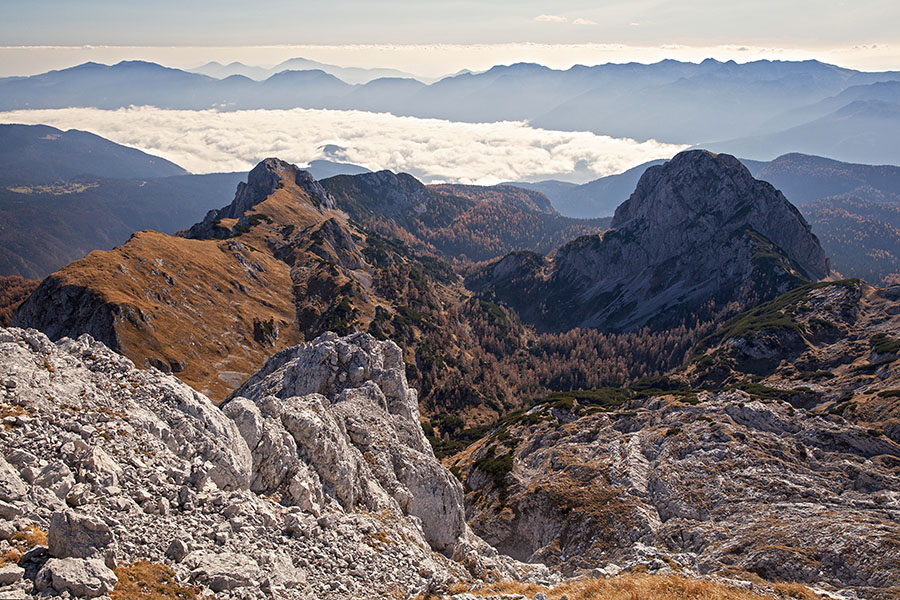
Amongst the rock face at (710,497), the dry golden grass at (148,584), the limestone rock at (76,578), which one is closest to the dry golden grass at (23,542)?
the limestone rock at (76,578)

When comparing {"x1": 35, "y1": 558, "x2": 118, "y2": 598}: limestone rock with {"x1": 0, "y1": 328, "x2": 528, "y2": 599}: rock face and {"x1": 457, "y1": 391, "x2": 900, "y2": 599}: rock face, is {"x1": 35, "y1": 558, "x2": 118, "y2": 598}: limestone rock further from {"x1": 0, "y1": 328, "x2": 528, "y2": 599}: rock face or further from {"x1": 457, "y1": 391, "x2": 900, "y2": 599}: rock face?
{"x1": 457, "y1": 391, "x2": 900, "y2": 599}: rock face

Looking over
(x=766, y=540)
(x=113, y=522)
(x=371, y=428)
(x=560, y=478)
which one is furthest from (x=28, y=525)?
(x=560, y=478)

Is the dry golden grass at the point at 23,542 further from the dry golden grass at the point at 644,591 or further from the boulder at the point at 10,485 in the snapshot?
the dry golden grass at the point at 644,591

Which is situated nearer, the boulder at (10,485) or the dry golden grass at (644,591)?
the boulder at (10,485)

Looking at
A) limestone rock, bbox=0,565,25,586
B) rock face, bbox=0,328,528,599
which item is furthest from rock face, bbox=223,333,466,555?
limestone rock, bbox=0,565,25,586

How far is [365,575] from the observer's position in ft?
102

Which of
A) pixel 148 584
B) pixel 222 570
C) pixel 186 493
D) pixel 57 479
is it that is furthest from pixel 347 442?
pixel 148 584

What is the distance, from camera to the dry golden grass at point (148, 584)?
20.5 meters

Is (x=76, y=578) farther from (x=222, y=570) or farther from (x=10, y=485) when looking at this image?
(x=222, y=570)

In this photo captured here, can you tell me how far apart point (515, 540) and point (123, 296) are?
16659 centimetres

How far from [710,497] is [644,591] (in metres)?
39.2

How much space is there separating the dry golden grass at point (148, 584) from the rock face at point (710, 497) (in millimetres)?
45174

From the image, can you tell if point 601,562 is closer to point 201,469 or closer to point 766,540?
point 766,540

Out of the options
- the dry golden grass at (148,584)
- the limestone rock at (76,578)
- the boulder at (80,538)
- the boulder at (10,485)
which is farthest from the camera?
the boulder at (10,485)
